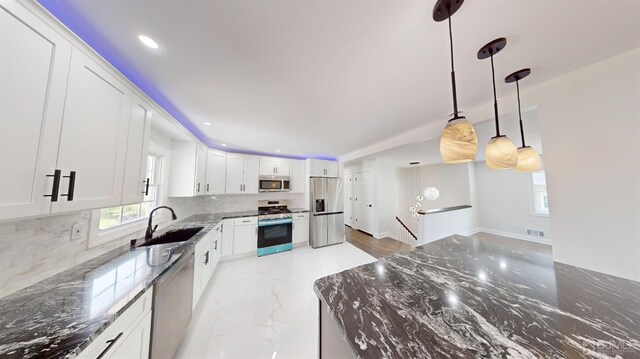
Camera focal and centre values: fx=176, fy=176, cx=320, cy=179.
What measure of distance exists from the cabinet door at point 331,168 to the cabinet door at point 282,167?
1004 millimetres

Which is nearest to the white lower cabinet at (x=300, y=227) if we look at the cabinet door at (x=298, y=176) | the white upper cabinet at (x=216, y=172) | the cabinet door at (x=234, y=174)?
the cabinet door at (x=298, y=176)

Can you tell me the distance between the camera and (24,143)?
30.1 inches

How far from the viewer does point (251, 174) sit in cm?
386

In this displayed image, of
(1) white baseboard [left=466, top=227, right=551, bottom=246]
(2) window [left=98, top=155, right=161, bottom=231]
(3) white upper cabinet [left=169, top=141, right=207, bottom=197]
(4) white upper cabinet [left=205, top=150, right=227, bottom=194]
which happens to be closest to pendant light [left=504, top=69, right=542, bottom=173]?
(2) window [left=98, top=155, right=161, bottom=231]

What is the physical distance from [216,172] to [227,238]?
50.7 inches

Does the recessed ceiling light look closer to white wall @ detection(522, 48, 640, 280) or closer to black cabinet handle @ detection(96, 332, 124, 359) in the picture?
black cabinet handle @ detection(96, 332, 124, 359)

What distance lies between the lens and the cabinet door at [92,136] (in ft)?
3.05

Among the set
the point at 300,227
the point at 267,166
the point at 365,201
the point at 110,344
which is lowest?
the point at 300,227

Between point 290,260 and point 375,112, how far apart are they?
294 centimetres

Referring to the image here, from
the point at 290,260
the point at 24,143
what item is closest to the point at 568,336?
the point at 24,143

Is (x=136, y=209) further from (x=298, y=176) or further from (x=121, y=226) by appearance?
(x=298, y=176)

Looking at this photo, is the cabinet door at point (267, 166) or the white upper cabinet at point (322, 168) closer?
the cabinet door at point (267, 166)

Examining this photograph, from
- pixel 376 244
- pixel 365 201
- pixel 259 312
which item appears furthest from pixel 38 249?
pixel 365 201

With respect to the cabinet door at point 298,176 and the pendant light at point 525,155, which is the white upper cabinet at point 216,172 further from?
the pendant light at point 525,155
